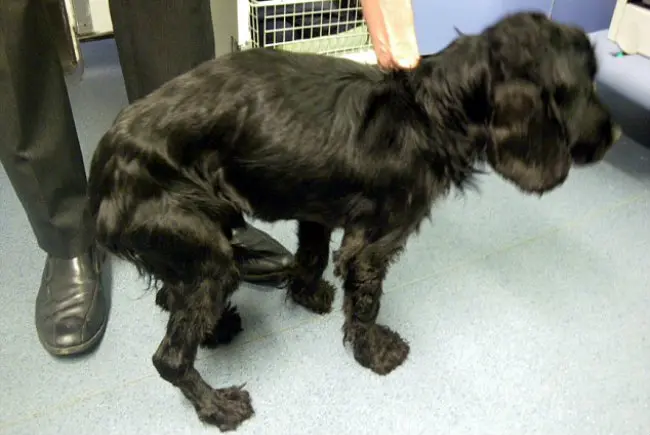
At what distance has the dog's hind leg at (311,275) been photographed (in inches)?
61.6

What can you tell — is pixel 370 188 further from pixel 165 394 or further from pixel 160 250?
pixel 165 394

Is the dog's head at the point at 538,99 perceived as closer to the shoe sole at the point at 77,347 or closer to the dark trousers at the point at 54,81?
the dark trousers at the point at 54,81

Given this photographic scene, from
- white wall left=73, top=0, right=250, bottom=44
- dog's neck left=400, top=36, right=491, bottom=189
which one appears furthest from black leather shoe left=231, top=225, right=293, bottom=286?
white wall left=73, top=0, right=250, bottom=44

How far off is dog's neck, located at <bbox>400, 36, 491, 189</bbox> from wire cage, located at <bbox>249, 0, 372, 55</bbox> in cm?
116

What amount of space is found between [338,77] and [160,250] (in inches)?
18.5

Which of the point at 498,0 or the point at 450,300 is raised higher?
the point at 498,0

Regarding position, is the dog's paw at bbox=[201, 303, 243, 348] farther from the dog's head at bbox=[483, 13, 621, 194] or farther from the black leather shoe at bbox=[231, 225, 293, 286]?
the dog's head at bbox=[483, 13, 621, 194]

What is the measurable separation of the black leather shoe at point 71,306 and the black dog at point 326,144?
0.36m

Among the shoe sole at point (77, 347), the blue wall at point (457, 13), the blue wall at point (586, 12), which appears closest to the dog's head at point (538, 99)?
the shoe sole at point (77, 347)

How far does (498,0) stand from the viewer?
2418 millimetres

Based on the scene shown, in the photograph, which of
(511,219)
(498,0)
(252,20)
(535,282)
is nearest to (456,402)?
(535,282)

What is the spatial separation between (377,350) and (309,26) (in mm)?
1362

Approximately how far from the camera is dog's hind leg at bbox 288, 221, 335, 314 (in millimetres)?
1563

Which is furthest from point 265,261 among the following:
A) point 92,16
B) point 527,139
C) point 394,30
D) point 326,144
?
point 92,16
